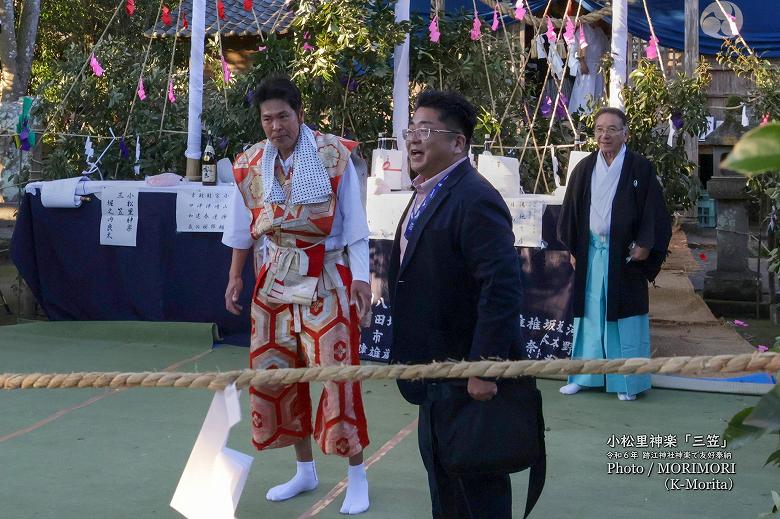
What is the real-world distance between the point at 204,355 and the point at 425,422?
352 centimetres

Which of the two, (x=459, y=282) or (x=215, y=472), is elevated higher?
(x=459, y=282)

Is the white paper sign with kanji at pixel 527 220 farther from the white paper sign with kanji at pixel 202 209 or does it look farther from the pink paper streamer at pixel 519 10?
the white paper sign with kanji at pixel 202 209

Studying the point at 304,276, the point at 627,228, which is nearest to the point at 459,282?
the point at 304,276

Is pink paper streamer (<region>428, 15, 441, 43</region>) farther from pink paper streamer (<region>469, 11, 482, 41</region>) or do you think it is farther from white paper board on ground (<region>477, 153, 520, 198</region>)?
white paper board on ground (<region>477, 153, 520, 198</region>)

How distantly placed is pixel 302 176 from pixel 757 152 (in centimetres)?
255

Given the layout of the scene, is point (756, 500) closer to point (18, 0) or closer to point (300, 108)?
point (300, 108)

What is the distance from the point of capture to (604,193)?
16.5 ft

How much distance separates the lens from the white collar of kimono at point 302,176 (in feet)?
11.5

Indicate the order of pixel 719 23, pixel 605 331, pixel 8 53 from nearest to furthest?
1. pixel 605 331
2. pixel 719 23
3. pixel 8 53

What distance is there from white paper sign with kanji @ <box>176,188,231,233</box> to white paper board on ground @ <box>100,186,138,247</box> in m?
0.33

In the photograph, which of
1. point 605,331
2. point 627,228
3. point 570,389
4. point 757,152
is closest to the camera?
point 757,152

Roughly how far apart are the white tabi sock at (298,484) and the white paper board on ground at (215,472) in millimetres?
1612

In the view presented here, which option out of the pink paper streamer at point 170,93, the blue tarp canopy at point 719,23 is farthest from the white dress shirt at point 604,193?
the blue tarp canopy at point 719,23

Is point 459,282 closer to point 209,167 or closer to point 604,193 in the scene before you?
point 604,193
